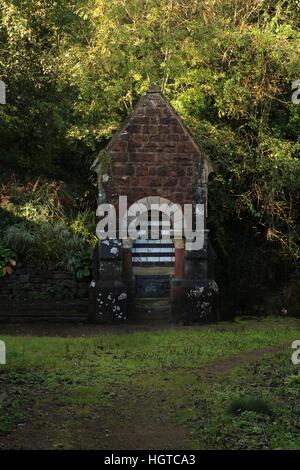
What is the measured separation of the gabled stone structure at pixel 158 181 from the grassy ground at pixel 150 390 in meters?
1.21

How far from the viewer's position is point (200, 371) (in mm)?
10938

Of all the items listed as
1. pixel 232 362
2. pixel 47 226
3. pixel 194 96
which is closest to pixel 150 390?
pixel 232 362

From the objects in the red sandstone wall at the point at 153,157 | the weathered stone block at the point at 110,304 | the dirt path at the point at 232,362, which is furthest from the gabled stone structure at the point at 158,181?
the dirt path at the point at 232,362

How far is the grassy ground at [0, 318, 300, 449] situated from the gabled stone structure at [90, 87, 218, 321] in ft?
3.98

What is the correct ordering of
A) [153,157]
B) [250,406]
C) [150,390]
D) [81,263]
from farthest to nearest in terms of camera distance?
[81,263] < [153,157] < [150,390] < [250,406]

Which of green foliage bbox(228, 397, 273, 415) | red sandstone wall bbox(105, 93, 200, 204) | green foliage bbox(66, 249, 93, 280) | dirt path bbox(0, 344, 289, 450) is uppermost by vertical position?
red sandstone wall bbox(105, 93, 200, 204)

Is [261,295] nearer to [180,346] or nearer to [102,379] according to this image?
[180,346]

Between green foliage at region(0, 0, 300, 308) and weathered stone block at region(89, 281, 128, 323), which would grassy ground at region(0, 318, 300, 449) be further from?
green foliage at region(0, 0, 300, 308)

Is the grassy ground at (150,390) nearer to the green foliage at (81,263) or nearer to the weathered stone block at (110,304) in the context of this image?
the weathered stone block at (110,304)

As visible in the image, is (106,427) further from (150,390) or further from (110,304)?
(110,304)

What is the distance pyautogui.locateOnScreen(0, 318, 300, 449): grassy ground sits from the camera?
753 cm

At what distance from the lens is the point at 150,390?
382 inches

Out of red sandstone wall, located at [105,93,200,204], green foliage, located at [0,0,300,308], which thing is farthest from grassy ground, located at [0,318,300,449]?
green foliage, located at [0,0,300,308]

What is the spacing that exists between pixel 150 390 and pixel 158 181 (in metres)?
6.87
